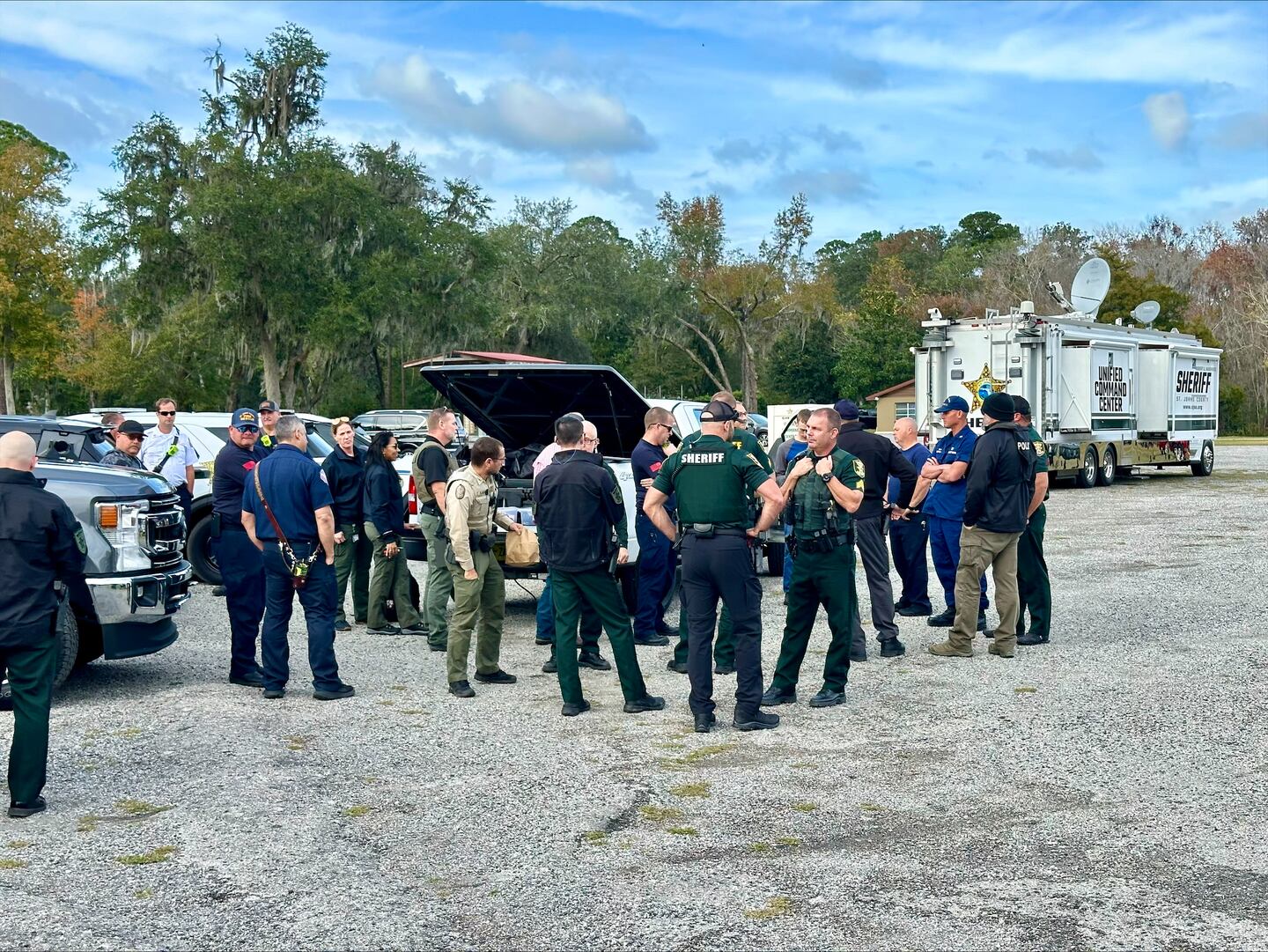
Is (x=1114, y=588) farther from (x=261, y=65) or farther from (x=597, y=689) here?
(x=261, y=65)

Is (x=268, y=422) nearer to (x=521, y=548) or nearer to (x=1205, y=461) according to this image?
(x=521, y=548)

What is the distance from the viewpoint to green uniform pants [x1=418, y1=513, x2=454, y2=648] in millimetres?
9633

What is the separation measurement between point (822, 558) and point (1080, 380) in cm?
1784

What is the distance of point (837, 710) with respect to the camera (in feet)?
25.6

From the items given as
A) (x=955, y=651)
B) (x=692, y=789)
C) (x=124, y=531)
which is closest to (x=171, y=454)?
(x=124, y=531)

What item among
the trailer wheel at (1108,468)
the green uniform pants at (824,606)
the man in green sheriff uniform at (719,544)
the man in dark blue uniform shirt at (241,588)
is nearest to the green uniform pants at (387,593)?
the man in dark blue uniform shirt at (241,588)

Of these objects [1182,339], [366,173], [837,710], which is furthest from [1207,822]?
[366,173]

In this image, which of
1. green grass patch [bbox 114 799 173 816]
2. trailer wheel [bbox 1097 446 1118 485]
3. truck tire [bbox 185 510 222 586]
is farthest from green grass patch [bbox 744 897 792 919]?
trailer wheel [bbox 1097 446 1118 485]

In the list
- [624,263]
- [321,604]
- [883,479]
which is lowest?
[321,604]

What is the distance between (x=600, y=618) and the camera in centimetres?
778

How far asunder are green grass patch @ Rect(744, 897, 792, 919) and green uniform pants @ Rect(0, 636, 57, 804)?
3.38 meters

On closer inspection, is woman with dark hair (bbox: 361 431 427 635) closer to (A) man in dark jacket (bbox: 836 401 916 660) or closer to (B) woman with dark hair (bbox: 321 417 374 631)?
(B) woman with dark hair (bbox: 321 417 374 631)

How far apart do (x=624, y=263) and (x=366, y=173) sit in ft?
84.8

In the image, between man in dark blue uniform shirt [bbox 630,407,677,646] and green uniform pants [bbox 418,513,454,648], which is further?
man in dark blue uniform shirt [bbox 630,407,677,646]
